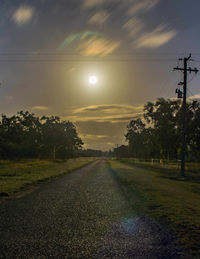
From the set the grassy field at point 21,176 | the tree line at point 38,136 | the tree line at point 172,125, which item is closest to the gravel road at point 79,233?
the grassy field at point 21,176

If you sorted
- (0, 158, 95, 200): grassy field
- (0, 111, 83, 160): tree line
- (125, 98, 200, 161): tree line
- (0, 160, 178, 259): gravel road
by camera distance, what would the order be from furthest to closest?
(0, 111, 83, 160): tree line < (125, 98, 200, 161): tree line < (0, 158, 95, 200): grassy field < (0, 160, 178, 259): gravel road

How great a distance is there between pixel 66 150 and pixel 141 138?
3005cm

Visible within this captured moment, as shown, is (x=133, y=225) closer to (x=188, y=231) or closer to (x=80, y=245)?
(x=188, y=231)

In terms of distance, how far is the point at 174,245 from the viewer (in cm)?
545

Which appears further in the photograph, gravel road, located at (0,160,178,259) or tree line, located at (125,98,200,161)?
tree line, located at (125,98,200,161)

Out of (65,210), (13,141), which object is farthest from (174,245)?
(13,141)

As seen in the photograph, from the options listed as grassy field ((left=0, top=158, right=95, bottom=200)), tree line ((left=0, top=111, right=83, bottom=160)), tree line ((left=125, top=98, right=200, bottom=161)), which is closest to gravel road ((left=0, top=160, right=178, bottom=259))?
grassy field ((left=0, top=158, right=95, bottom=200))

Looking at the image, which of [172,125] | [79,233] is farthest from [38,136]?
[79,233]

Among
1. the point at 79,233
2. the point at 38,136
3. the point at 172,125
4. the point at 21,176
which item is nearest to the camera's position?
the point at 79,233

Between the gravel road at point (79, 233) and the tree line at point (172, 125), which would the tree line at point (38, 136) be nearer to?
the tree line at point (172, 125)

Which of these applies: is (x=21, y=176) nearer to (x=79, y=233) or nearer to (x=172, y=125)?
(x=79, y=233)

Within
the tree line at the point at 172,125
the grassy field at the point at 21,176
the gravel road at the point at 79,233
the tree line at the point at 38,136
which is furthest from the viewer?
the tree line at the point at 38,136

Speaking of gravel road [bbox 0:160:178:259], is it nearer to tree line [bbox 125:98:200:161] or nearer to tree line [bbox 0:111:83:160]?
tree line [bbox 125:98:200:161]

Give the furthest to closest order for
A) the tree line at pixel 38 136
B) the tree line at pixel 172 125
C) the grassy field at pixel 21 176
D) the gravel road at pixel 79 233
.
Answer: the tree line at pixel 38 136 → the tree line at pixel 172 125 → the grassy field at pixel 21 176 → the gravel road at pixel 79 233
